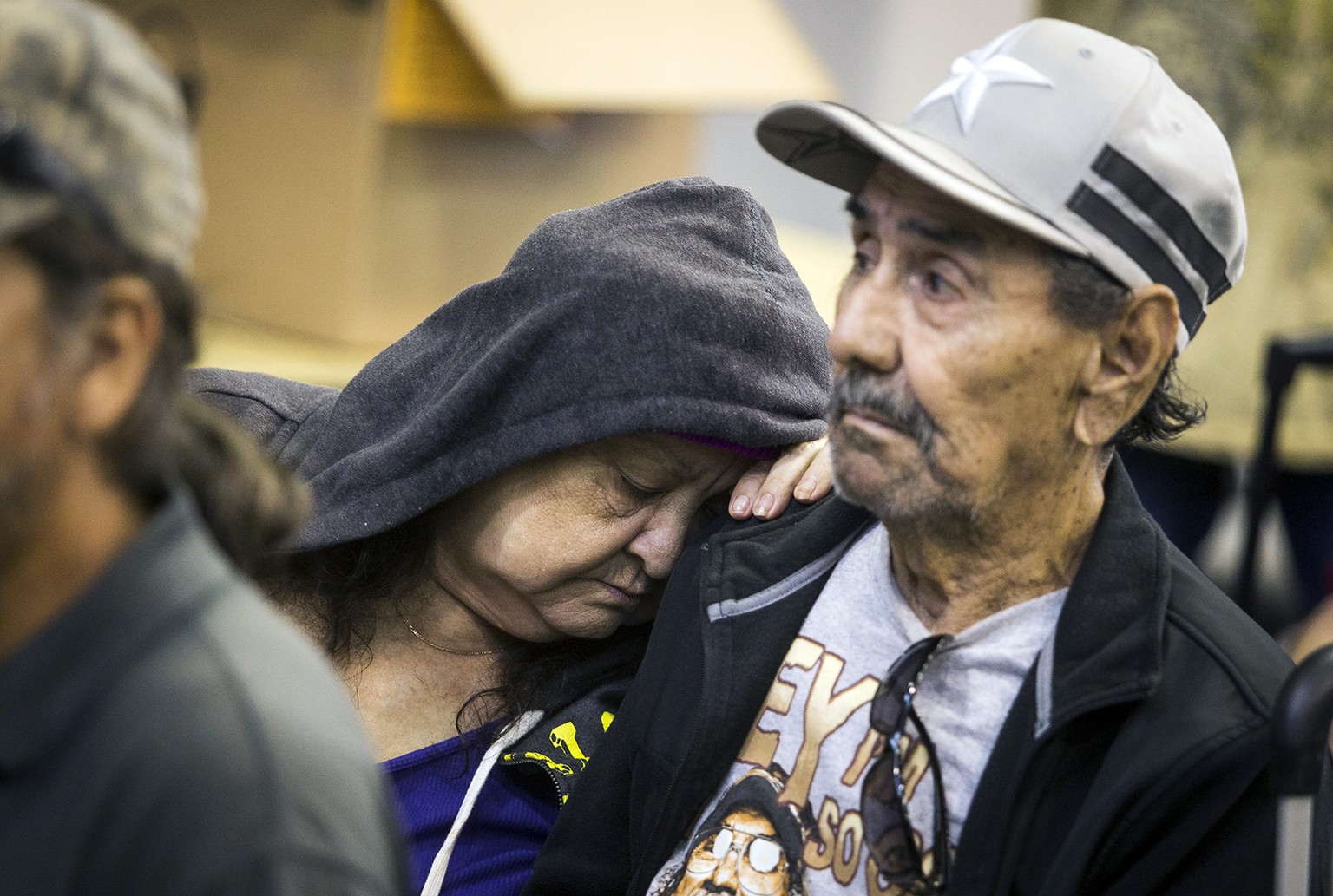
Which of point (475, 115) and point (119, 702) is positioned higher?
point (119, 702)

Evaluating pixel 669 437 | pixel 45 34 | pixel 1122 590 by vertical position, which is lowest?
pixel 669 437

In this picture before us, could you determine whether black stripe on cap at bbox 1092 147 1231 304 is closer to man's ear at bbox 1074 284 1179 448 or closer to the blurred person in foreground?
man's ear at bbox 1074 284 1179 448

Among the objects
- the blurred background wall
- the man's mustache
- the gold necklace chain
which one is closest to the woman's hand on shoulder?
the man's mustache

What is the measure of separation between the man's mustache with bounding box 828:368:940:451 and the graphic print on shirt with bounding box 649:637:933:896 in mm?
249

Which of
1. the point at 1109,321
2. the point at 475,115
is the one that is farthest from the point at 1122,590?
the point at 475,115

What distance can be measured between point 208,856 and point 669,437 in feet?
3.01

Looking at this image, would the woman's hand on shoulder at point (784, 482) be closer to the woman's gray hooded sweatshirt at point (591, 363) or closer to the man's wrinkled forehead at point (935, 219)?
the woman's gray hooded sweatshirt at point (591, 363)

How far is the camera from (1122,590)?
4.27ft

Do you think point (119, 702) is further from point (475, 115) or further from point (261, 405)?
point (475, 115)

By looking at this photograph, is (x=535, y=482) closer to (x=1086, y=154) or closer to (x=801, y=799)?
(x=801, y=799)

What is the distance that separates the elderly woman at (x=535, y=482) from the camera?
158 cm

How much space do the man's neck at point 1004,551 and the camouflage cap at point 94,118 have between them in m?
0.74

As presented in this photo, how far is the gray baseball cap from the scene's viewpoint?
1.28m

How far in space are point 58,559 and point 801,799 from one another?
2.46 feet
